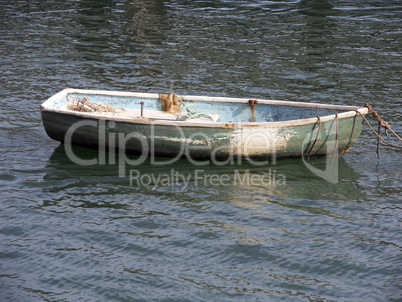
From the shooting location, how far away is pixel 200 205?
373 inches

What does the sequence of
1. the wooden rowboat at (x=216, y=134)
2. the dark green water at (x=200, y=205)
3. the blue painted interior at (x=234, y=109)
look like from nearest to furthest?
1. the dark green water at (x=200, y=205)
2. the wooden rowboat at (x=216, y=134)
3. the blue painted interior at (x=234, y=109)

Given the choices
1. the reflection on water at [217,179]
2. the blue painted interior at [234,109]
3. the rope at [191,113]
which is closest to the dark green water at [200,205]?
the reflection on water at [217,179]

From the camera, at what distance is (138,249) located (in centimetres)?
814

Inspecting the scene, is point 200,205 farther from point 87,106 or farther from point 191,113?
point 87,106

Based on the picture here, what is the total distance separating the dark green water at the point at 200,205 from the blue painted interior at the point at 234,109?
1.12 meters

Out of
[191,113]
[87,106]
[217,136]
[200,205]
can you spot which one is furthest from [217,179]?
[87,106]

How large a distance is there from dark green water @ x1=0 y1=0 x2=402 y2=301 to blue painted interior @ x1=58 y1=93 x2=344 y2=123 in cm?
112

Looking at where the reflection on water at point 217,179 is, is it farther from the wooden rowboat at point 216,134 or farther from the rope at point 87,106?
the rope at point 87,106

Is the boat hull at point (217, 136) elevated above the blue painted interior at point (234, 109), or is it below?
below

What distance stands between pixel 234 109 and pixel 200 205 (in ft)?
10.9

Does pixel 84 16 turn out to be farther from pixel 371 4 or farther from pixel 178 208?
pixel 178 208

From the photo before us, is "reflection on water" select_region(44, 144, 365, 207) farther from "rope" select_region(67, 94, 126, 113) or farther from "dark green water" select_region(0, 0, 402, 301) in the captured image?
"rope" select_region(67, 94, 126, 113)

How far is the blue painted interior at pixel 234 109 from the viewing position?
38.6 feet

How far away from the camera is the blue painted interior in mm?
11758
